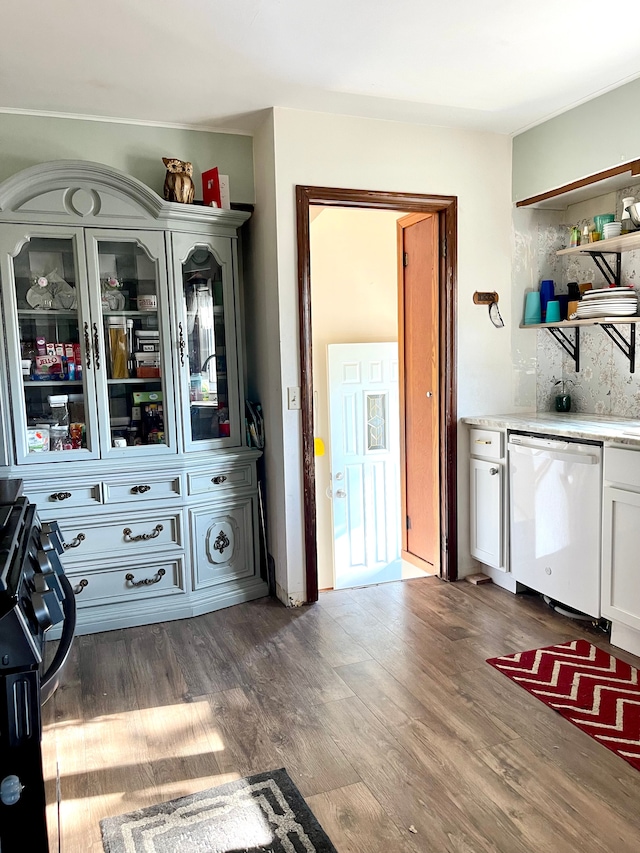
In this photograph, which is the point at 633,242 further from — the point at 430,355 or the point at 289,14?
the point at 289,14

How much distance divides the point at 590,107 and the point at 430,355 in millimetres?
1458

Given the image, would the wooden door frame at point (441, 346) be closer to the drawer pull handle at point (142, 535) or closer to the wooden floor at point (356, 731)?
the wooden floor at point (356, 731)

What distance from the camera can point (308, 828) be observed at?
1736 millimetres

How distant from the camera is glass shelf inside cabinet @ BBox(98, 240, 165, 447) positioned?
3.05 metres

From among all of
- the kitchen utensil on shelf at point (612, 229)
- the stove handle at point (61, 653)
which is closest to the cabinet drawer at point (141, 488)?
the stove handle at point (61, 653)

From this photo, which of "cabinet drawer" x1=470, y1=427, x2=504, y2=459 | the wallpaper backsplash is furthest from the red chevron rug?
the wallpaper backsplash

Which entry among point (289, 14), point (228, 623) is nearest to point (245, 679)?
point (228, 623)

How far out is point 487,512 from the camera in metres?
3.45

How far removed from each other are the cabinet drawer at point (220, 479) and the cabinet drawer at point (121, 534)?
0.56 feet

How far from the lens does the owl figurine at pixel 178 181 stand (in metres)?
3.11

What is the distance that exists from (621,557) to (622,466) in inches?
14.6

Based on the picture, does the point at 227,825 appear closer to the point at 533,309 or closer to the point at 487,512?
the point at 487,512

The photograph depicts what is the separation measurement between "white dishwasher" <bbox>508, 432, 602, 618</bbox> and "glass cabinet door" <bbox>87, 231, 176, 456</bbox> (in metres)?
1.73

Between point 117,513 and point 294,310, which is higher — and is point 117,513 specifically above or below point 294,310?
below
